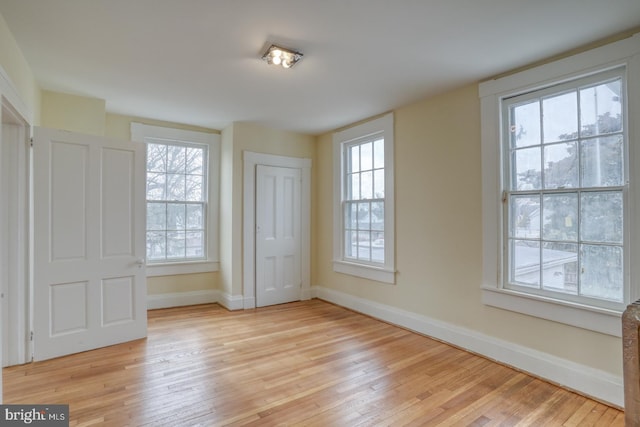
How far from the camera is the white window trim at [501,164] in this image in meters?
2.20

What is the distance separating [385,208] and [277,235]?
164 cm

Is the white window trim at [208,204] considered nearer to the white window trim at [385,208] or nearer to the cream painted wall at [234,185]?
the cream painted wall at [234,185]

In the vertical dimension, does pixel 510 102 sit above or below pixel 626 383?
above

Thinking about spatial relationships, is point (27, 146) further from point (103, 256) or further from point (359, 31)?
point (359, 31)

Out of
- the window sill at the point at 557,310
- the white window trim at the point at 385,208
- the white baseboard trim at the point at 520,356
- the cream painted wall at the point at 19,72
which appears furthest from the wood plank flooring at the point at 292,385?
the cream painted wall at the point at 19,72

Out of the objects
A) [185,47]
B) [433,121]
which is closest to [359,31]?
[185,47]

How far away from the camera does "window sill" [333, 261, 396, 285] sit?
393 centimetres

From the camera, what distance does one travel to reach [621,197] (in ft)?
7.54

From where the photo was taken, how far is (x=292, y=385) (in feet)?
8.07

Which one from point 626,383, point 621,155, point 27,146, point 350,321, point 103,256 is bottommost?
point 350,321

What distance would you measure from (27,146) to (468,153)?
3.86 m

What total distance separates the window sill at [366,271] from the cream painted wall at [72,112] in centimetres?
328

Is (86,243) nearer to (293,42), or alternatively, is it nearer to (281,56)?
(281,56)

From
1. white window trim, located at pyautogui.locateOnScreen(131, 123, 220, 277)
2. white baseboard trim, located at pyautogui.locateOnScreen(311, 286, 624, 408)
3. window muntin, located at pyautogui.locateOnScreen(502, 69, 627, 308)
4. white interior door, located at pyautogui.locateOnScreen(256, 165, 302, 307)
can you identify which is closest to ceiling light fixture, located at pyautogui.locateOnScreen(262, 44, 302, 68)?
window muntin, located at pyautogui.locateOnScreen(502, 69, 627, 308)
